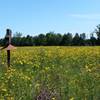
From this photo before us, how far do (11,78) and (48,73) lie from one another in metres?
1.23

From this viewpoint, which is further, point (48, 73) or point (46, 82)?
point (48, 73)

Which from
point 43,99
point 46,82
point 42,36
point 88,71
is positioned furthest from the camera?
point 42,36

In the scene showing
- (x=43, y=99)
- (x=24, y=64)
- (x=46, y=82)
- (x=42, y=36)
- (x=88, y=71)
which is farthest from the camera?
(x=42, y=36)

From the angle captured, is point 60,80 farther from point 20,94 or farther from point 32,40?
point 32,40

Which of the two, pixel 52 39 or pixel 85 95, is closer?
pixel 85 95

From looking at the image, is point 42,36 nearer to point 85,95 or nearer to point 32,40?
point 32,40

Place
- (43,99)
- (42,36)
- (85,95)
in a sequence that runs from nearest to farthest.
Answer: (43,99) → (85,95) → (42,36)

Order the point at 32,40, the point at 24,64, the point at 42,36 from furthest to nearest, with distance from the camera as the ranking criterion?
the point at 42,36
the point at 32,40
the point at 24,64

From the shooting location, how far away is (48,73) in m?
10.8

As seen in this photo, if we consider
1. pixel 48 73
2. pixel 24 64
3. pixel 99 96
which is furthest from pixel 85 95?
pixel 24 64

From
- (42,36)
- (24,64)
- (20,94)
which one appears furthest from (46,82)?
(42,36)

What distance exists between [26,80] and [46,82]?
22.6 inches

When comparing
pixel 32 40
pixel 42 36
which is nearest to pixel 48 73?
pixel 32 40

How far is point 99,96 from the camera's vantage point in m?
8.36
